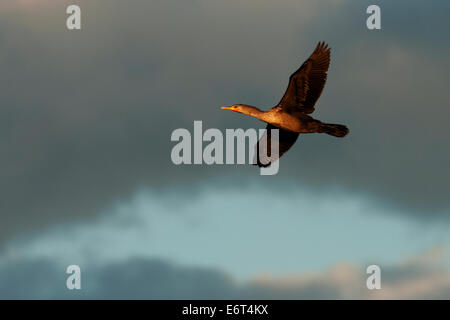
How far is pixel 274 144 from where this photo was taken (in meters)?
30.5

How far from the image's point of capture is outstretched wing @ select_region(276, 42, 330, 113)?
2723 centimetres

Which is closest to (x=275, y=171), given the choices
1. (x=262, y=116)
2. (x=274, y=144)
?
(x=274, y=144)

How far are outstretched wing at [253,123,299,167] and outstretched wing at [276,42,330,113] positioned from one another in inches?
99.4

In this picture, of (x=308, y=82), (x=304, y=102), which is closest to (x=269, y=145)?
(x=304, y=102)

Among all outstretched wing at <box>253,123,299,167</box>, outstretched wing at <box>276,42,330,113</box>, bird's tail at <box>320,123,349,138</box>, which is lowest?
bird's tail at <box>320,123,349,138</box>

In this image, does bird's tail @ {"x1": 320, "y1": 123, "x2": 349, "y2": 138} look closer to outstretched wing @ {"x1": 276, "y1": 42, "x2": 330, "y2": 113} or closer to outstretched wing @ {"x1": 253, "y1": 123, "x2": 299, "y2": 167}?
outstretched wing @ {"x1": 276, "y1": 42, "x2": 330, "y2": 113}

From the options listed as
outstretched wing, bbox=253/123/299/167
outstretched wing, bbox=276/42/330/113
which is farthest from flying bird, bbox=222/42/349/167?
outstretched wing, bbox=253/123/299/167

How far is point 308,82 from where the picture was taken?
90.1ft

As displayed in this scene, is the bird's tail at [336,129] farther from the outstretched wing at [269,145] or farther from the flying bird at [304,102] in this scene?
the outstretched wing at [269,145]

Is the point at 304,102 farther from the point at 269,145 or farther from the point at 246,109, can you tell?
the point at 269,145
